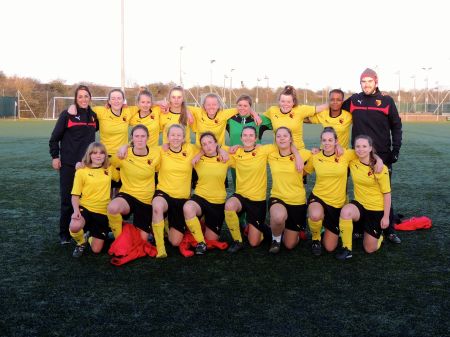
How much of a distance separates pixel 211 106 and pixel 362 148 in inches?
71.5

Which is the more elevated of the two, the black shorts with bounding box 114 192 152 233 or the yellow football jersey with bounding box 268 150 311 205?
the yellow football jersey with bounding box 268 150 311 205

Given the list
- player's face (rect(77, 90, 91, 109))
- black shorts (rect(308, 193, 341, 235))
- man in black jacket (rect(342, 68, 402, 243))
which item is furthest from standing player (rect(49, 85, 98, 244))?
man in black jacket (rect(342, 68, 402, 243))

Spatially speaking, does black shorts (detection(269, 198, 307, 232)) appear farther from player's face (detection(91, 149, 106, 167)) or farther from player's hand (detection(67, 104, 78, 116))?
player's hand (detection(67, 104, 78, 116))

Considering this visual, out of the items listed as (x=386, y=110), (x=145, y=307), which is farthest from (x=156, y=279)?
(x=386, y=110)

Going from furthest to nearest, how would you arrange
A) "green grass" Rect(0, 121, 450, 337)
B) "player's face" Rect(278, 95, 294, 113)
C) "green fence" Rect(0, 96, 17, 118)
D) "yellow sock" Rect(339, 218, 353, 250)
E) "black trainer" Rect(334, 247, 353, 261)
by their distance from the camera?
"green fence" Rect(0, 96, 17, 118) → "player's face" Rect(278, 95, 294, 113) → "yellow sock" Rect(339, 218, 353, 250) → "black trainer" Rect(334, 247, 353, 261) → "green grass" Rect(0, 121, 450, 337)

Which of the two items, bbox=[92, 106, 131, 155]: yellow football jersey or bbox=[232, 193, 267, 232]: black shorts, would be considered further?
bbox=[92, 106, 131, 155]: yellow football jersey

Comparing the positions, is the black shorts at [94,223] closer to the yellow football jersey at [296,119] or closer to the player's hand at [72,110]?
the player's hand at [72,110]

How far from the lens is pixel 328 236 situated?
15.7ft

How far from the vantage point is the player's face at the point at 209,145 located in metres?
4.93

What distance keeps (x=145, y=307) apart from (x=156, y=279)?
59cm

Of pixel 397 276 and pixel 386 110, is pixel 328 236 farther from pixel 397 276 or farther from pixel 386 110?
pixel 386 110

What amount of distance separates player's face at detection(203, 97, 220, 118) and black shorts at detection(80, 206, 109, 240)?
1.76m

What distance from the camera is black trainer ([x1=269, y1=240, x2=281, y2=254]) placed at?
4656mm

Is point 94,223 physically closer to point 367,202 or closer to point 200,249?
point 200,249
